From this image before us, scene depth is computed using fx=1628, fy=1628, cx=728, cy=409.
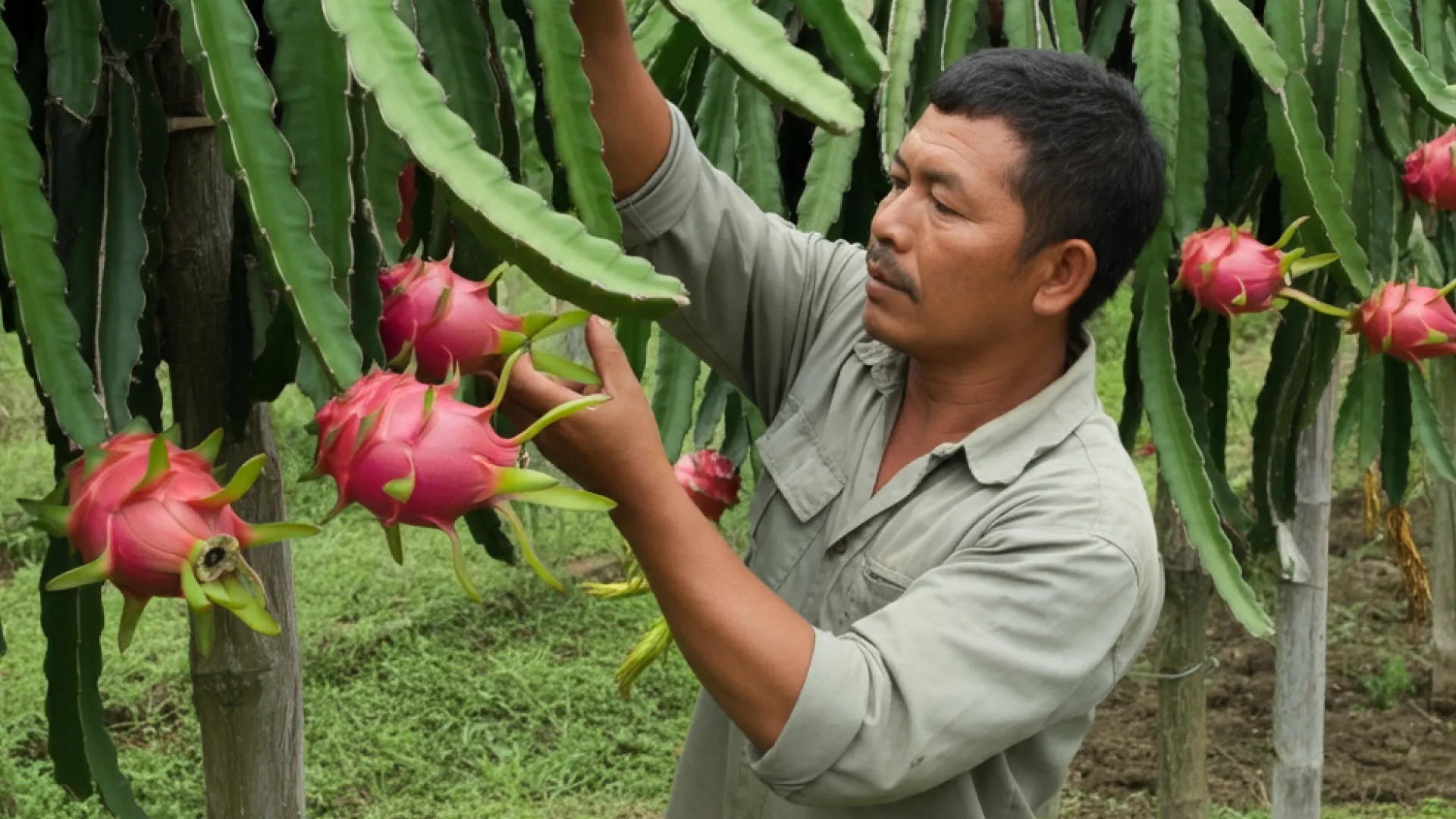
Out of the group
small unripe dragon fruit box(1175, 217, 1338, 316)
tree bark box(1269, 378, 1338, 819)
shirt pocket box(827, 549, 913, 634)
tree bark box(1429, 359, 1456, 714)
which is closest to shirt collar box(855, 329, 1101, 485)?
shirt pocket box(827, 549, 913, 634)

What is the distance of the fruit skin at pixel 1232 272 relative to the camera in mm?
1708

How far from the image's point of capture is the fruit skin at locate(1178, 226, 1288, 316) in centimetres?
171

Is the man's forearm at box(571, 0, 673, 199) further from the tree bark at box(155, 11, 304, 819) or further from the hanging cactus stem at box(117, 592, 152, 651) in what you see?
the hanging cactus stem at box(117, 592, 152, 651)

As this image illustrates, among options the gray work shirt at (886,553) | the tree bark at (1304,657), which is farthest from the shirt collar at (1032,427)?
the tree bark at (1304,657)

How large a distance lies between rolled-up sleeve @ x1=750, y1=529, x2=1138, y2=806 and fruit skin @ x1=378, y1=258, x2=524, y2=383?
359mm

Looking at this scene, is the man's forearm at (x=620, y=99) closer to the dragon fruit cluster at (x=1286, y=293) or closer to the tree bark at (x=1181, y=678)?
the dragon fruit cluster at (x=1286, y=293)

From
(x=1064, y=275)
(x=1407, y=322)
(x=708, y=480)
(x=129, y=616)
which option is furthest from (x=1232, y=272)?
(x=129, y=616)

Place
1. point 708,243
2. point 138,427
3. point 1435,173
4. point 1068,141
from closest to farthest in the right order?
point 138,427, point 1068,141, point 708,243, point 1435,173

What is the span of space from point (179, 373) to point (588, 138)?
66 cm

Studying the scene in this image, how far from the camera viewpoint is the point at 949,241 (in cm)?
133

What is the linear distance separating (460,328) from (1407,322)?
50.8 inches

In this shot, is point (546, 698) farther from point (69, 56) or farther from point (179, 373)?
point (69, 56)

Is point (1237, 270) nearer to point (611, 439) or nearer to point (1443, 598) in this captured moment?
point (611, 439)

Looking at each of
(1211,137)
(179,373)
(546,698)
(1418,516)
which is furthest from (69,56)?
(1418,516)
